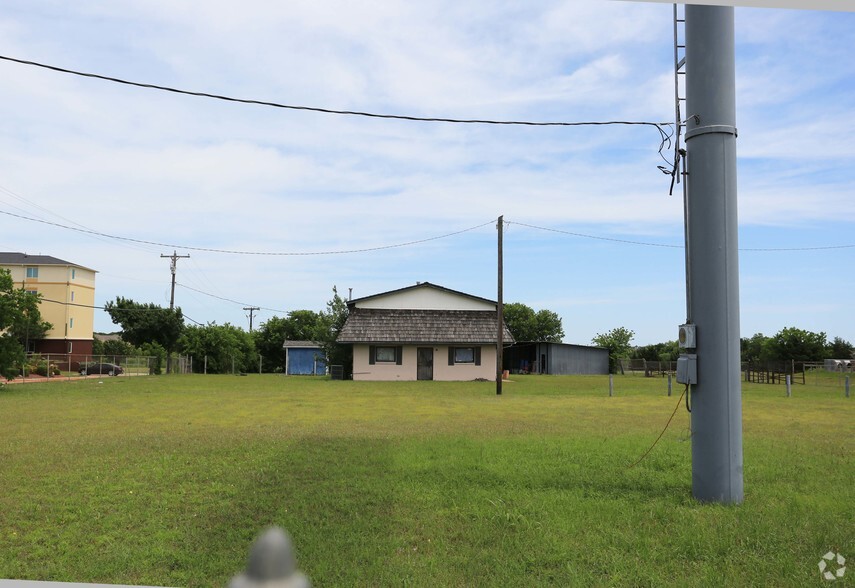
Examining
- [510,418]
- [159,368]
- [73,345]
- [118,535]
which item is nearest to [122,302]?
[73,345]

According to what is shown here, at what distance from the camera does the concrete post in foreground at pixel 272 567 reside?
1253mm

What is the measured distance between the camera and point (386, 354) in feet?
138

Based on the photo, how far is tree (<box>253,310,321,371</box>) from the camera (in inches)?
2773

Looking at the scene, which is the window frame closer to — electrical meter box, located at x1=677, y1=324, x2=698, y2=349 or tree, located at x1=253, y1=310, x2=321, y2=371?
tree, located at x1=253, y1=310, x2=321, y2=371

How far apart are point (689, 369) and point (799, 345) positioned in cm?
5335

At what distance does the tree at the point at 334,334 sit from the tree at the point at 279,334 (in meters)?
24.5

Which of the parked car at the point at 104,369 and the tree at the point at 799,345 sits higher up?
the tree at the point at 799,345

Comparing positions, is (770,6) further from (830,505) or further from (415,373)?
(415,373)

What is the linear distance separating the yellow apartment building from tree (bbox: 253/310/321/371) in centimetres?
1618

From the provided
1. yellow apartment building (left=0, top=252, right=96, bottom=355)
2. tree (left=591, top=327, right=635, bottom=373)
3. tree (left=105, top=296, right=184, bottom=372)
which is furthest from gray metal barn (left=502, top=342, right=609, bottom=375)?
yellow apartment building (left=0, top=252, right=96, bottom=355)

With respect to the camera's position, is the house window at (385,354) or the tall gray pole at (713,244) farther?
the house window at (385,354)

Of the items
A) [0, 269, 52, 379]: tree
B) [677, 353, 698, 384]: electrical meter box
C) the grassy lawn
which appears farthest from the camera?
[0, 269, 52, 379]: tree

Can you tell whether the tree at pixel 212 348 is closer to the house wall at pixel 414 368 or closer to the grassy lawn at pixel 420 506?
the house wall at pixel 414 368

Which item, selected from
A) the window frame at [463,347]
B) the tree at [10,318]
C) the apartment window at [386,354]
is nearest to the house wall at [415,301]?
the window frame at [463,347]
